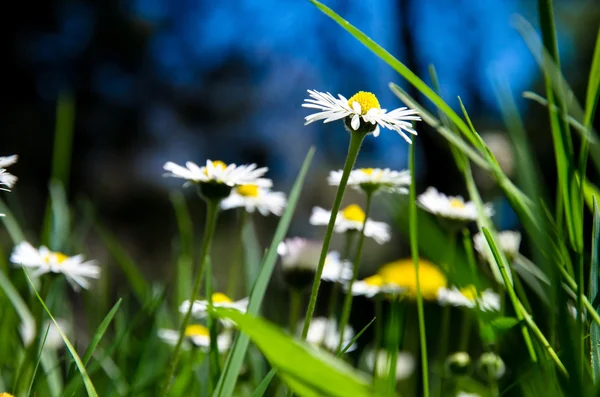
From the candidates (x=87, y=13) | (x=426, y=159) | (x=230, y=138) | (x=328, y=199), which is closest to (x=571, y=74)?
(x=426, y=159)

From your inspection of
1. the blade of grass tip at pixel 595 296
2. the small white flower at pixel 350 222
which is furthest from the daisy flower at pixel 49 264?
the blade of grass tip at pixel 595 296

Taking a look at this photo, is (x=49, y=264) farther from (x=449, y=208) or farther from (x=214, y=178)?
(x=449, y=208)

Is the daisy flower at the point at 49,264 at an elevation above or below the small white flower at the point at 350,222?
below

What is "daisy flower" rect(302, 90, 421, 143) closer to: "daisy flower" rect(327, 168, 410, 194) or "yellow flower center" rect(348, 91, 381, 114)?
"yellow flower center" rect(348, 91, 381, 114)

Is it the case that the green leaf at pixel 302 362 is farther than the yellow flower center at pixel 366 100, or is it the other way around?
the yellow flower center at pixel 366 100

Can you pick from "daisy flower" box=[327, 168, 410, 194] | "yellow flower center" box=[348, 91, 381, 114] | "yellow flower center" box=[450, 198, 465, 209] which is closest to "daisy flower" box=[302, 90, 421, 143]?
"yellow flower center" box=[348, 91, 381, 114]

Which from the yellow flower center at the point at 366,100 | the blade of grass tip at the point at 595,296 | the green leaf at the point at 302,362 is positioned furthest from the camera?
the yellow flower center at the point at 366,100

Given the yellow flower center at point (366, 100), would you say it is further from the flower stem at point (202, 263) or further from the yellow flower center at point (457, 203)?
the yellow flower center at point (457, 203)

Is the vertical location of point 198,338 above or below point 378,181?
below

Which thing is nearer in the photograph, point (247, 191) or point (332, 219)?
point (332, 219)

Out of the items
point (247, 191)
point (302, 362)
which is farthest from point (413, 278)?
point (302, 362)

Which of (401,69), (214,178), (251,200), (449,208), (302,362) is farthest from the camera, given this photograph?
(251,200)

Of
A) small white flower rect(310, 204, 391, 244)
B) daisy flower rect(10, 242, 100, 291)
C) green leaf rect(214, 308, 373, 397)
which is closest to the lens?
green leaf rect(214, 308, 373, 397)
